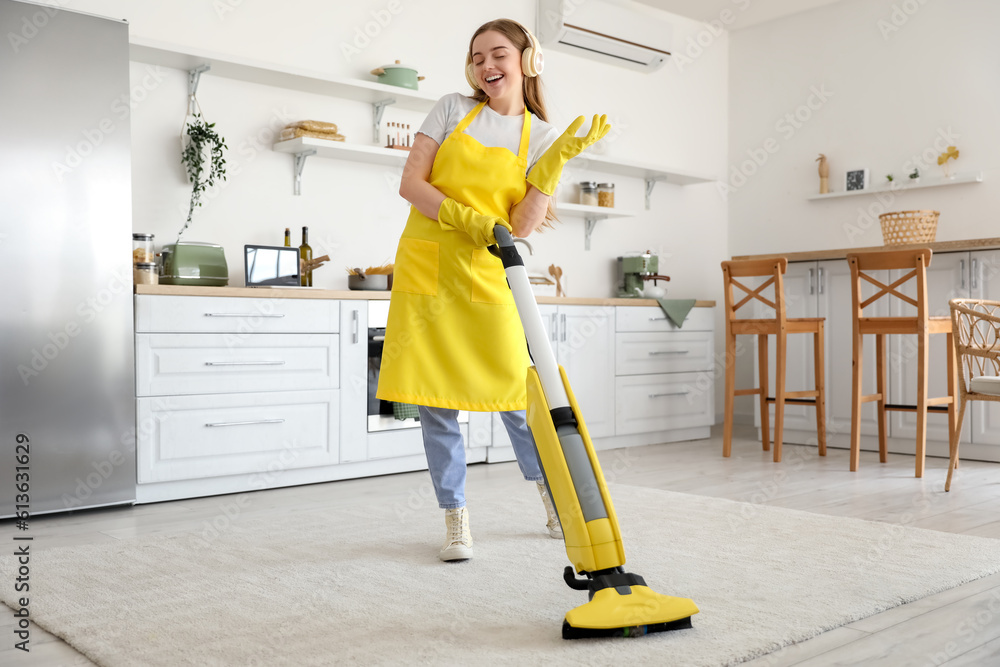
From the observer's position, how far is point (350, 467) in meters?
3.60

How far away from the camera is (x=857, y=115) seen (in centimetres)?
538

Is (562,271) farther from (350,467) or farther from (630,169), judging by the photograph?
(350,467)

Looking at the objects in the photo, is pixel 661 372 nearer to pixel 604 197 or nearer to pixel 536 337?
pixel 604 197

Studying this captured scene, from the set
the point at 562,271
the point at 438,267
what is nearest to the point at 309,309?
the point at 438,267

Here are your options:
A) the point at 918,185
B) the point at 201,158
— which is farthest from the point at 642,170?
the point at 201,158

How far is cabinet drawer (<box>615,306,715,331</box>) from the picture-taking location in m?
4.58

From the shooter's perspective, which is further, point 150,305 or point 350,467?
point 350,467

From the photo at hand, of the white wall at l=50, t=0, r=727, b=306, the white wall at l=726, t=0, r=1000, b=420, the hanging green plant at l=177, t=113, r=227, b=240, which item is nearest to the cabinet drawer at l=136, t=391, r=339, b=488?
the white wall at l=50, t=0, r=727, b=306

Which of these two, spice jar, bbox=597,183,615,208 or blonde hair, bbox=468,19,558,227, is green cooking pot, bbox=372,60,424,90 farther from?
blonde hair, bbox=468,19,558,227

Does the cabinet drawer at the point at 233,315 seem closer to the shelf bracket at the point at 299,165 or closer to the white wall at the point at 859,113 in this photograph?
the shelf bracket at the point at 299,165

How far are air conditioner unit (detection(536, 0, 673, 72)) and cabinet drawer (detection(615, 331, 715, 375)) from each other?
1675 mm

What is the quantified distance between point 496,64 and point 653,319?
2.78m

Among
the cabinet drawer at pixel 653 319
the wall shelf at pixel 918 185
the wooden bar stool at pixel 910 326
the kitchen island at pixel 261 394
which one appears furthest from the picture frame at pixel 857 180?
the kitchen island at pixel 261 394

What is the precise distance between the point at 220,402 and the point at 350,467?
63cm
